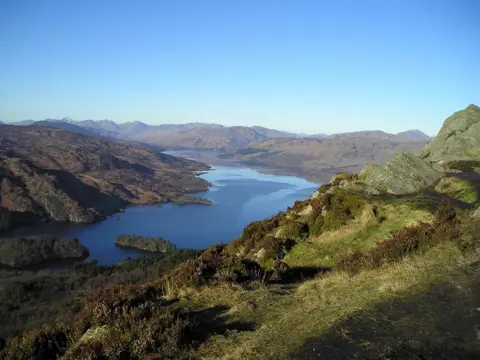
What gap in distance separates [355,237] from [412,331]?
10280 millimetres

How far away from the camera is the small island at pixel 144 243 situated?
447 feet

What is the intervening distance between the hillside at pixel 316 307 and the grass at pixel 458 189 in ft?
1.55

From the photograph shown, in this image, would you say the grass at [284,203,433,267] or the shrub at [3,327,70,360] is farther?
the grass at [284,203,433,267]

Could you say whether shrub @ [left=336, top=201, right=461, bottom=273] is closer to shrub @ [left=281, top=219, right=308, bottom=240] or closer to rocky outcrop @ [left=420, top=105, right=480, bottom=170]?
shrub @ [left=281, top=219, right=308, bottom=240]

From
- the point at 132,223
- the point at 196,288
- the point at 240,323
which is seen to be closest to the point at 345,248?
the point at 196,288

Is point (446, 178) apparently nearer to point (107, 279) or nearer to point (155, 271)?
point (155, 271)

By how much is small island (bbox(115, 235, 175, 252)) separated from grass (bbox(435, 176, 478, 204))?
390 feet

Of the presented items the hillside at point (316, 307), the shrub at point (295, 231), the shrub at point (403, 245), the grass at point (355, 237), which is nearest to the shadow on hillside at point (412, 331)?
the hillside at point (316, 307)

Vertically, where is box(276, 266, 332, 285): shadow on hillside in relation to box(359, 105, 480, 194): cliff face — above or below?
below

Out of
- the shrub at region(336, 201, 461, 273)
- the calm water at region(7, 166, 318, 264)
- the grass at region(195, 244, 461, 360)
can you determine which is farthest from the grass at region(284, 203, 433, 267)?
the calm water at region(7, 166, 318, 264)

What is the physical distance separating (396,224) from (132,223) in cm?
17283

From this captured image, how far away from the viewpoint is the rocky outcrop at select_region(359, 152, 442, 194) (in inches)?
951

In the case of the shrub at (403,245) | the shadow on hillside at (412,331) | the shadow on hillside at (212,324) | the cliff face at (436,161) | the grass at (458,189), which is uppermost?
the cliff face at (436,161)

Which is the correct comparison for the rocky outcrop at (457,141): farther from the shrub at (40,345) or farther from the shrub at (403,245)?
the shrub at (40,345)
